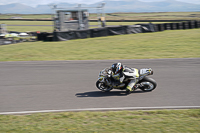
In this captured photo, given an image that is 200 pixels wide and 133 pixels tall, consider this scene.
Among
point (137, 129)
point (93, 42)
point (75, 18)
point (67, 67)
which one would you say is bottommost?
point (137, 129)

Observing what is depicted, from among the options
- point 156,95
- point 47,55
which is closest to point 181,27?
point 47,55

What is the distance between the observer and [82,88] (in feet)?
30.7

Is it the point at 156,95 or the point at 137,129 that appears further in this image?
the point at 156,95

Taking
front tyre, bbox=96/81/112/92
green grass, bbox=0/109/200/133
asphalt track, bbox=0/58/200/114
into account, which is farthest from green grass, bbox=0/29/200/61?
green grass, bbox=0/109/200/133

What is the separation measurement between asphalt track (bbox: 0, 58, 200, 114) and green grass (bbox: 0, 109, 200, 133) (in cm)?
65

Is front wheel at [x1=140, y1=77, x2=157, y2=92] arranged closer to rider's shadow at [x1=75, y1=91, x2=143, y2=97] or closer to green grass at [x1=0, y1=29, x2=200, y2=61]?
rider's shadow at [x1=75, y1=91, x2=143, y2=97]

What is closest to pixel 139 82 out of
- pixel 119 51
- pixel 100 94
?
pixel 100 94

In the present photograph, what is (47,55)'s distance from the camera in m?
16.7

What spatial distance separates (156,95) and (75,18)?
20.5 metres

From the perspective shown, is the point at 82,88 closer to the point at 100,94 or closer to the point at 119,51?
the point at 100,94

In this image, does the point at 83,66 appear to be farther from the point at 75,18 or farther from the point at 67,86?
the point at 75,18

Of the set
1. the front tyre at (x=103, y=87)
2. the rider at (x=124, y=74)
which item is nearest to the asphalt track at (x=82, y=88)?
the front tyre at (x=103, y=87)

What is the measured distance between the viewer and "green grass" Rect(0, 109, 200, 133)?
18.0ft

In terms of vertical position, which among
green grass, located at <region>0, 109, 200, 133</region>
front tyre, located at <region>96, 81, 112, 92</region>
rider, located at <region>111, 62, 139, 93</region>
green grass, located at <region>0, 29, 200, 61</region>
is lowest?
green grass, located at <region>0, 109, 200, 133</region>
